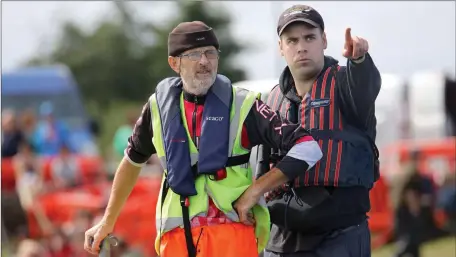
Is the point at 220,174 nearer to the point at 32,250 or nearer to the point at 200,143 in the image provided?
the point at 200,143

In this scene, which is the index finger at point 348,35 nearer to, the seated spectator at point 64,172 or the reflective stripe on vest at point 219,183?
the reflective stripe on vest at point 219,183

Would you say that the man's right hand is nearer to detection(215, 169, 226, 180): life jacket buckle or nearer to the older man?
the older man

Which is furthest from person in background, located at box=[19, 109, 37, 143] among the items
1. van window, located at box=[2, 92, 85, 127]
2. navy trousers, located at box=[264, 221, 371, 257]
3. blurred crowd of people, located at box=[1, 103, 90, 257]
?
navy trousers, located at box=[264, 221, 371, 257]

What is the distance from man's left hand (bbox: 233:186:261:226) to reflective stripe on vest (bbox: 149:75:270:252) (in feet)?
0.09

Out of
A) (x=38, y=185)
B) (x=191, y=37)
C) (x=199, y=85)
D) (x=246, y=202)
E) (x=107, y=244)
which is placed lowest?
(x=38, y=185)

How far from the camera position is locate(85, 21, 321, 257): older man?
5312 millimetres

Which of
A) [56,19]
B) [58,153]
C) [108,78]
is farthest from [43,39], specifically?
[58,153]

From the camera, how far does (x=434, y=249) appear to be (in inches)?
549

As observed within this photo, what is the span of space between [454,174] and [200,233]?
10.2m

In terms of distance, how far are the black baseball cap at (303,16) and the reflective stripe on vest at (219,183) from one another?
1.60ft

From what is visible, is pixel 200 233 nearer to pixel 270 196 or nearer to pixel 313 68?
pixel 270 196

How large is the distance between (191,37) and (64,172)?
1149 centimetres

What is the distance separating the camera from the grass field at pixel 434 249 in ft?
44.8

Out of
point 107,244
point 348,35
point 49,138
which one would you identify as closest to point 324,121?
point 348,35
